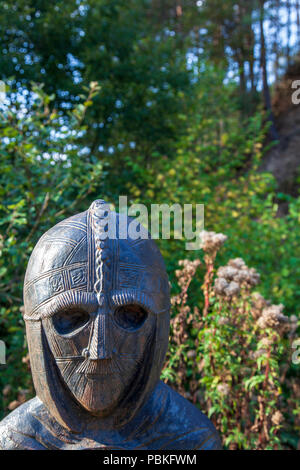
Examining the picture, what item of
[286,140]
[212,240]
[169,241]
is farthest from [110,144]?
[286,140]

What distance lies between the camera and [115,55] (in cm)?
702

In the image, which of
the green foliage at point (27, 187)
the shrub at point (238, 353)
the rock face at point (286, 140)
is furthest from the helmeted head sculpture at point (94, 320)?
the rock face at point (286, 140)

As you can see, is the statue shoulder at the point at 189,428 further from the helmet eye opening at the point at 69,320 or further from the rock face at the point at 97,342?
the helmet eye opening at the point at 69,320

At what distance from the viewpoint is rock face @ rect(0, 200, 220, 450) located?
186 cm

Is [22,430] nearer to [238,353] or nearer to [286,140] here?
[238,353]

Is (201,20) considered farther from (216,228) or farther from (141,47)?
(216,228)

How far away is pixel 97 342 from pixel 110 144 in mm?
5846

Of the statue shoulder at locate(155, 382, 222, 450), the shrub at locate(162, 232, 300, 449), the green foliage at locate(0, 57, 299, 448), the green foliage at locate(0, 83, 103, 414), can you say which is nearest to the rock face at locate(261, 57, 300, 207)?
the green foliage at locate(0, 57, 299, 448)

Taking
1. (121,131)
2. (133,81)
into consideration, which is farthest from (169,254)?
(133,81)

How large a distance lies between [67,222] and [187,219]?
3085mm

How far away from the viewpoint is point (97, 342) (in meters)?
1.82

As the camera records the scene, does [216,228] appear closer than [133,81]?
Yes

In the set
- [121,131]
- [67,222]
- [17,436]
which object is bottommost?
[17,436]

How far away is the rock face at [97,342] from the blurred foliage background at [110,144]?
1541 mm
